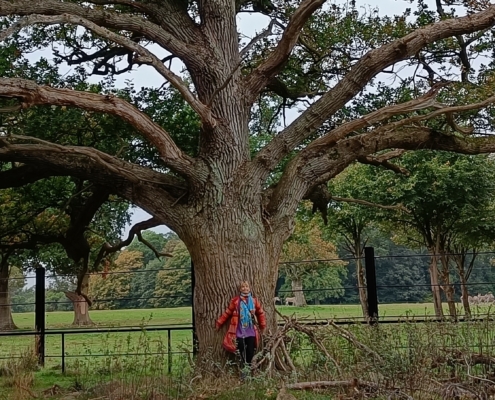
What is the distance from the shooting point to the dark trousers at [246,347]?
28.1 feet

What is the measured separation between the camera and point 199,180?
9.21m

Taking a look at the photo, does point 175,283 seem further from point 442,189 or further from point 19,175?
point 19,175

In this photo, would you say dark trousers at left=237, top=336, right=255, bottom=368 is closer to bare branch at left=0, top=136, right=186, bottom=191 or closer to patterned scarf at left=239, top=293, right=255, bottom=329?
patterned scarf at left=239, top=293, right=255, bottom=329

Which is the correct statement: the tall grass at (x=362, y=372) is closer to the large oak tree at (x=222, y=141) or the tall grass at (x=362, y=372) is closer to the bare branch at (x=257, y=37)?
the large oak tree at (x=222, y=141)

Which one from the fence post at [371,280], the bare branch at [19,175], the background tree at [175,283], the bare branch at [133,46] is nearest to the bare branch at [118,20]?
the bare branch at [133,46]

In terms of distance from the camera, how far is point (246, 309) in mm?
8609

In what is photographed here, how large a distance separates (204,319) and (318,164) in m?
3.13

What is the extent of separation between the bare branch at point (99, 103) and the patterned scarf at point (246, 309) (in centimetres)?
209

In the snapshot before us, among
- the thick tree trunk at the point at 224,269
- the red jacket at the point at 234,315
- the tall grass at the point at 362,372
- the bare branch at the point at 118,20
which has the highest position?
the bare branch at the point at 118,20

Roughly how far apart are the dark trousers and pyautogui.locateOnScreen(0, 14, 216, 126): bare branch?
3408 mm

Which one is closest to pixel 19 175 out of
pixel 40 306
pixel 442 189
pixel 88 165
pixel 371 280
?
pixel 88 165

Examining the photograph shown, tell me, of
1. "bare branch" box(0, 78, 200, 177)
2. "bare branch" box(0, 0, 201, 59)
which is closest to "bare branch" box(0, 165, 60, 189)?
"bare branch" box(0, 78, 200, 177)

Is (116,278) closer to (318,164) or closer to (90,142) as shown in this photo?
(90,142)

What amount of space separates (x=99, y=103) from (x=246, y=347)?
411 centimetres
